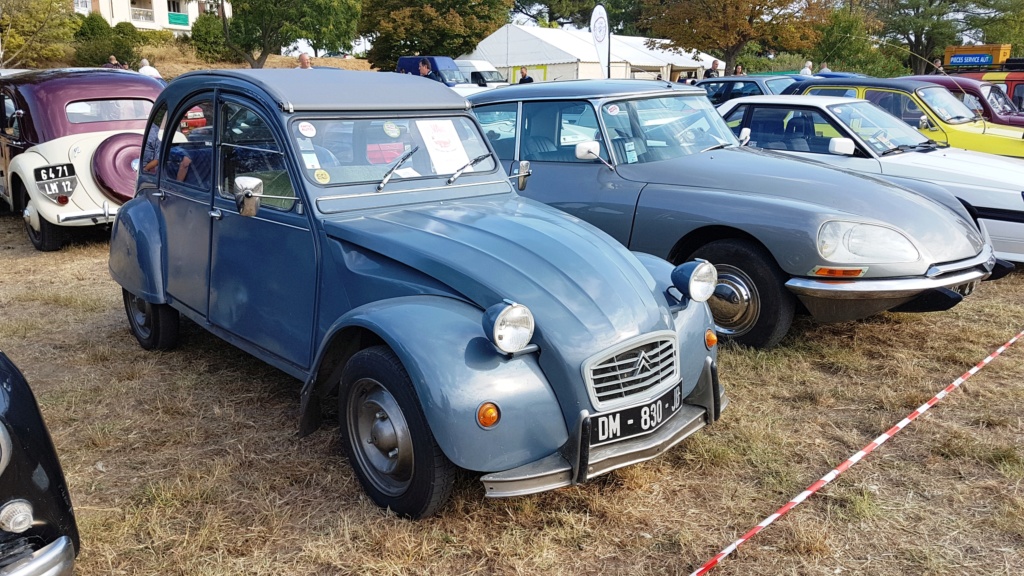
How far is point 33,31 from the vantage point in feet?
105

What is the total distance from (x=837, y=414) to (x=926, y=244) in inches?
53.8

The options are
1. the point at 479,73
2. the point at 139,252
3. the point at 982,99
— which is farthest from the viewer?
the point at 479,73

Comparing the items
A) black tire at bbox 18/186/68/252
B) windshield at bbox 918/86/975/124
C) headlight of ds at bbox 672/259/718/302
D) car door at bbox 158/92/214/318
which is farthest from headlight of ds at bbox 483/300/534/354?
windshield at bbox 918/86/975/124

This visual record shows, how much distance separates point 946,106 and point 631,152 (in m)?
5.57

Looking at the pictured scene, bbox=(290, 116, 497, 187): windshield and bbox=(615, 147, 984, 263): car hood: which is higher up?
bbox=(290, 116, 497, 187): windshield

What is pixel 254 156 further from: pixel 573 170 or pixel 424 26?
pixel 424 26

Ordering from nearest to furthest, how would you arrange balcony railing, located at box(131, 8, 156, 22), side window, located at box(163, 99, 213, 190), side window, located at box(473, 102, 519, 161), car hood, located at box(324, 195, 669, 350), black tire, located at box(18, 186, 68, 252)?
car hood, located at box(324, 195, 669, 350)
side window, located at box(163, 99, 213, 190)
side window, located at box(473, 102, 519, 161)
black tire, located at box(18, 186, 68, 252)
balcony railing, located at box(131, 8, 156, 22)

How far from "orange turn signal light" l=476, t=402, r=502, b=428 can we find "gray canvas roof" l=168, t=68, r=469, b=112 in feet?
6.06

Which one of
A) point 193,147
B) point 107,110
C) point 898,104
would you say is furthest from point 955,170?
point 107,110

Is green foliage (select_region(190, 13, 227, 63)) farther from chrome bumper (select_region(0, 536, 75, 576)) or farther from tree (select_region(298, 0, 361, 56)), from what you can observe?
chrome bumper (select_region(0, 536, 75, 576))

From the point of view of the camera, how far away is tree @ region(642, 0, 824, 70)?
24.4 m

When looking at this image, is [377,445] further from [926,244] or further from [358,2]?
[358,2]

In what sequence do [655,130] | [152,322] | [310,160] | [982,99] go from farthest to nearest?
[982,99] → [655,130] → [152,322] → [310,160]

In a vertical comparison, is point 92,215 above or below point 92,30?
below
